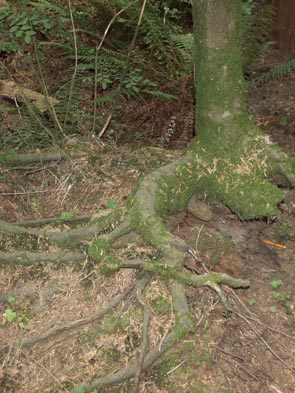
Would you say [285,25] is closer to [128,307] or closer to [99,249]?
[99,249]

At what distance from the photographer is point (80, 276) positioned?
354cm

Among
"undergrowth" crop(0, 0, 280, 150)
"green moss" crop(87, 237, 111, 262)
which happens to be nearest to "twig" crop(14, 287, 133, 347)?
"green moss" crop(87, 237, 111, 262)

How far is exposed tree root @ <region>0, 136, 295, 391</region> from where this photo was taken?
126 inches

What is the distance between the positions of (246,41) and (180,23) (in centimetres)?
126

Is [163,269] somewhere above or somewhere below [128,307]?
above

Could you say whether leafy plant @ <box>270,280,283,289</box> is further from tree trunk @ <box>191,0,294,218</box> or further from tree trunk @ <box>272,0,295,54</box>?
tree trunk @ <box>272,0,295,54</box>

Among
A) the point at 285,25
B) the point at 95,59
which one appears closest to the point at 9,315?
the point at 95,59

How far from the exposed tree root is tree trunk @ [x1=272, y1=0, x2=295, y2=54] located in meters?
3.64

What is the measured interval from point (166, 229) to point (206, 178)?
0.68 m

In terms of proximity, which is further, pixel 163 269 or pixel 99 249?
pixel 99 249

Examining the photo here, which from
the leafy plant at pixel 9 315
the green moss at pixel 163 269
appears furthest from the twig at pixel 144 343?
the leafy plant at pixel 9 315

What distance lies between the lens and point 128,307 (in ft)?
10.9

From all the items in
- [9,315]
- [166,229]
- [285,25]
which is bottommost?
[9,315]

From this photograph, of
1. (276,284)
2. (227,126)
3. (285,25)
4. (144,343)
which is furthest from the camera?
(285,25)
